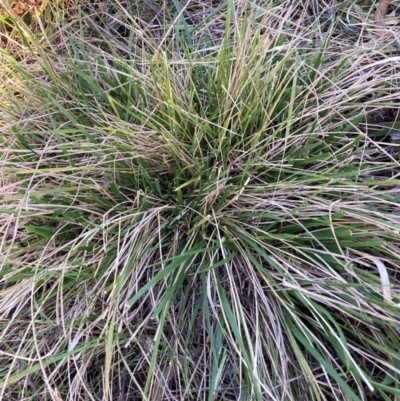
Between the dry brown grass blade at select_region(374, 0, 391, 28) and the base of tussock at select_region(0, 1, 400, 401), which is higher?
the dry brown grass blade at select_region(374, 0, 391, 28)

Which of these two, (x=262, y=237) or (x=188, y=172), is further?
(x=188, y=172)

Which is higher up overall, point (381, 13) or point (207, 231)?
point (381, 13)

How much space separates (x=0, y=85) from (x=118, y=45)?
32 centimetres

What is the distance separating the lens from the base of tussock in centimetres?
93

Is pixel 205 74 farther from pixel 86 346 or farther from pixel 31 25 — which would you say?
pixel 86 346

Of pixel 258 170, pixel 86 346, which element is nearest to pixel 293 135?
pixel 258 170

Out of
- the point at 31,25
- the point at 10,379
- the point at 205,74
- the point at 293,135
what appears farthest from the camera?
the point at 31,25

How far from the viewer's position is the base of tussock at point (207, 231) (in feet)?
3.04

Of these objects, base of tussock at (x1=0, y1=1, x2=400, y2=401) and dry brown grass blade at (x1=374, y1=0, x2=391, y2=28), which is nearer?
base of tussock at (x1=0, y1=1, x2=400, y2=401)

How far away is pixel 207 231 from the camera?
1.04 metres

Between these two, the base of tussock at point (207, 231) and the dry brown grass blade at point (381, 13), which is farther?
the dry brown grass blade at point (381, 13)

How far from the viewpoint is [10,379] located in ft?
2.90

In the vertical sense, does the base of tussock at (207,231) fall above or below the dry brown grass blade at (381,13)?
below

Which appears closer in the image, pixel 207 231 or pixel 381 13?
pixel 207 231
